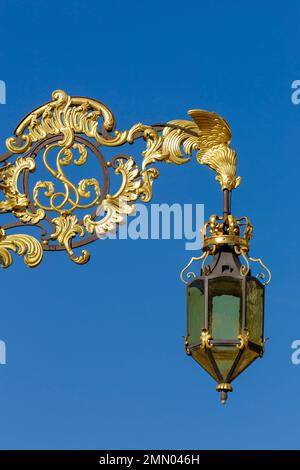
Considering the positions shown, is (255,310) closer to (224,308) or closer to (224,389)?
(224,308)

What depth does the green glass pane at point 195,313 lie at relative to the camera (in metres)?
8.24

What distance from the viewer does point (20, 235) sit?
8.89 metres

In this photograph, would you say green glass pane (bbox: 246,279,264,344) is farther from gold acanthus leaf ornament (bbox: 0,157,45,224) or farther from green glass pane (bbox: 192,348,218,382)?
gold acanthus leaf ornament (bbox: 0,157,45,224)

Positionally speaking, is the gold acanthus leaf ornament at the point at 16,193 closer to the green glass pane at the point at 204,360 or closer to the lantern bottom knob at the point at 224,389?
the green glass pane at the point at 204,360

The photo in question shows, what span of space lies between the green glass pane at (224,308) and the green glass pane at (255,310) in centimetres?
7

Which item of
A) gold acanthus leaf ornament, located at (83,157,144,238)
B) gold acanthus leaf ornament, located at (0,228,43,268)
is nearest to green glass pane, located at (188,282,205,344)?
gold acanthus leaf ornament, located at (83,157,144,238)

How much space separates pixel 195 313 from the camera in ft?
27.3

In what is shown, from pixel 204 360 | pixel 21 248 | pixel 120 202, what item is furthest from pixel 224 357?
pixel 21 248

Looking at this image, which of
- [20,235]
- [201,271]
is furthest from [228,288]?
[20,235]

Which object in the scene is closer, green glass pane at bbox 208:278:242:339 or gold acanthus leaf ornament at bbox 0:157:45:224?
green glass pane at bbox 208:278:242:339

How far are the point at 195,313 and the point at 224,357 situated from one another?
0.33 m

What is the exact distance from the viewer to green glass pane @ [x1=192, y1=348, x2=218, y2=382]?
8227mm

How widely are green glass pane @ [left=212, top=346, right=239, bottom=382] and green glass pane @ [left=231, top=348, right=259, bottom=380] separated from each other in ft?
0.16
